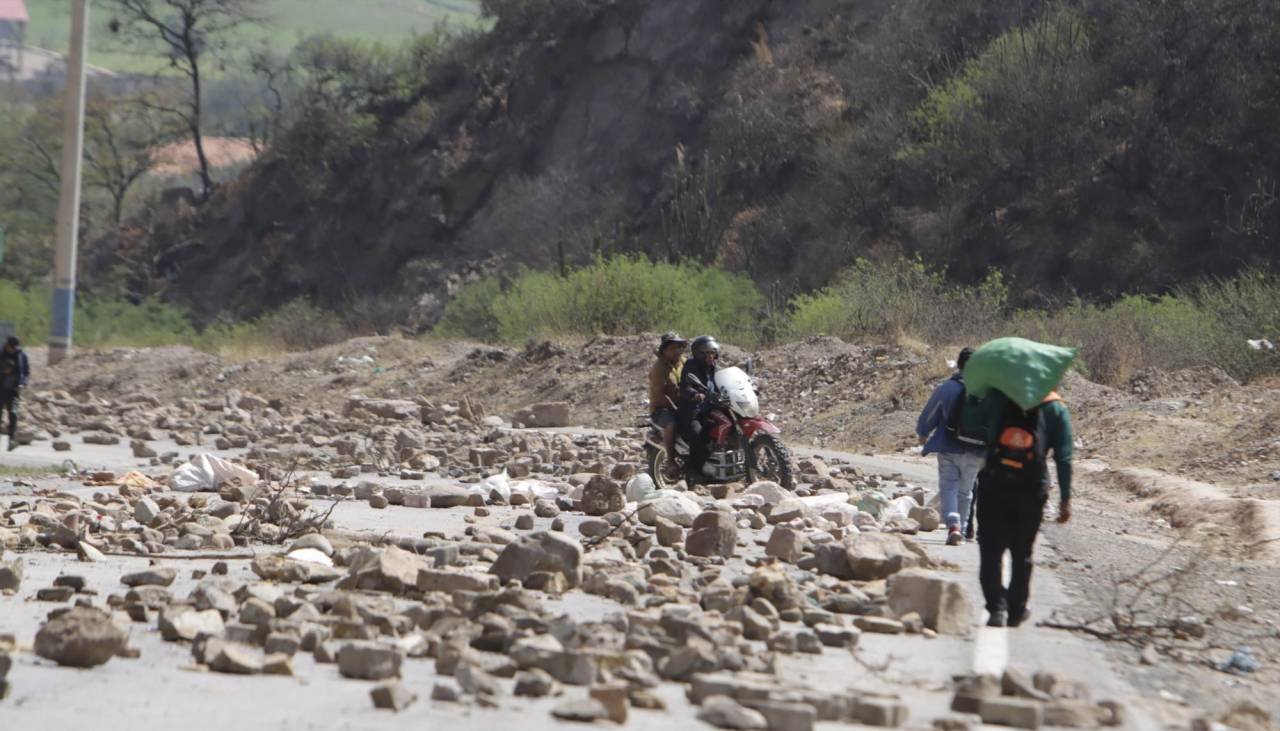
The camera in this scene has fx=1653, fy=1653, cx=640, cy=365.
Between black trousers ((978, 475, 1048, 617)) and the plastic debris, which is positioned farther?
black trousers ((978, 475, 1048, 617))

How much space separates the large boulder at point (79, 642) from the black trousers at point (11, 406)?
53.4 feet

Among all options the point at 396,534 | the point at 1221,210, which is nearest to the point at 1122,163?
the point at 1221,210

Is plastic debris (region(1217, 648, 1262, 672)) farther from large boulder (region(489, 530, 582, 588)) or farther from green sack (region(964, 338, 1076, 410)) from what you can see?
large boulder (region(489, 530, 582, 588))

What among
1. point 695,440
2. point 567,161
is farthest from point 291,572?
point 567,161

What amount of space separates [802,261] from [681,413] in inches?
1308

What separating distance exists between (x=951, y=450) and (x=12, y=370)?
14.1m

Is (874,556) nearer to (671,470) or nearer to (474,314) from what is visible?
(671,470)

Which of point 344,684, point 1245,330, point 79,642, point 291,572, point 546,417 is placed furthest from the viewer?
point 546,417

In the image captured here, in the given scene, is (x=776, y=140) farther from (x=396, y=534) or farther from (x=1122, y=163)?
(x=396, y=534)

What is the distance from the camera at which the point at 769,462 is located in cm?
1543

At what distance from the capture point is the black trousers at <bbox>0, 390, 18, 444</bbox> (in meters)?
21.8

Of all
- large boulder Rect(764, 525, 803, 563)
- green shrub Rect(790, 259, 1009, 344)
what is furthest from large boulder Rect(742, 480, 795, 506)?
green shrub Rect(790, 259, 1009, 344)

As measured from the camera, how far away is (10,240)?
72.8m

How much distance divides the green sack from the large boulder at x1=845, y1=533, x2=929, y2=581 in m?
1.59
